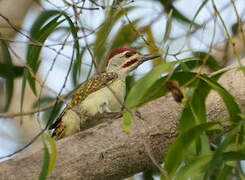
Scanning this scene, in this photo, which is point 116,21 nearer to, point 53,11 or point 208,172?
point 53,11

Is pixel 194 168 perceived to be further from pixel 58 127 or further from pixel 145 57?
pixel 145 57

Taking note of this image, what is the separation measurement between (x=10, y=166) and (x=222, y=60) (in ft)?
9.51

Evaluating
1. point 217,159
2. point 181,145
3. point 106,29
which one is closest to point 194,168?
point 181,145

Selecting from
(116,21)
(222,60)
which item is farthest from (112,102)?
(222,60)

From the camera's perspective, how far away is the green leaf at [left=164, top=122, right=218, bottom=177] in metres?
2.66

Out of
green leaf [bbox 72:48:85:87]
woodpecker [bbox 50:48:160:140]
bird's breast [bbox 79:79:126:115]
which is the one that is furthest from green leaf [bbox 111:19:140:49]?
bird's breast [bbox 79:79:126:115]

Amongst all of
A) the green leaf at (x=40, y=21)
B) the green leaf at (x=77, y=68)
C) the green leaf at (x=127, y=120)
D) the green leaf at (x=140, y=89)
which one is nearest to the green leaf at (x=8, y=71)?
the green leaf at (x=40, y=21)

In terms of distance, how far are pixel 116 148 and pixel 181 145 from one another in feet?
3.46

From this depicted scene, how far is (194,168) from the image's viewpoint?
2744mm

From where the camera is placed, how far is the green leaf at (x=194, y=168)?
273 cm

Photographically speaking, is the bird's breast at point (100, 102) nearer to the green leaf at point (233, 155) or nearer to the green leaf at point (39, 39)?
the green leaf at point (39, 39)

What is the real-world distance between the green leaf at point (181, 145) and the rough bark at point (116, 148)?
86 cm

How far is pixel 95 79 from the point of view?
4848 mm

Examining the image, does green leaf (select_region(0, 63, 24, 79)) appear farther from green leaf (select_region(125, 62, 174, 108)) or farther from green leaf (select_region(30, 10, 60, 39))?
green leaf (select_region(125, 62, 174, 108))
